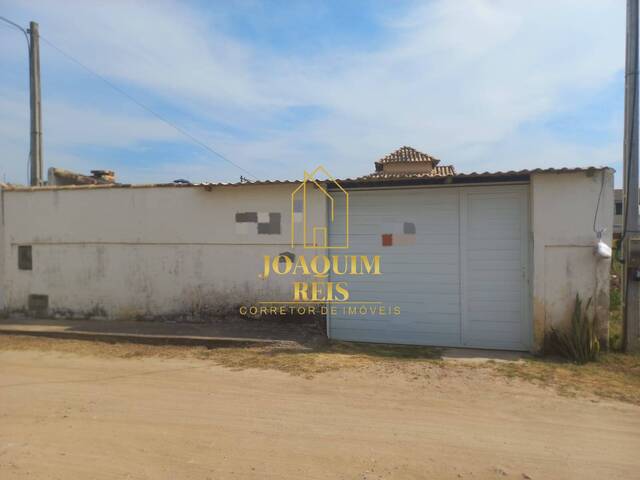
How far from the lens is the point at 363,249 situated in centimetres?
830

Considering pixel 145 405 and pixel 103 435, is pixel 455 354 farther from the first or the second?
pixel 103 435

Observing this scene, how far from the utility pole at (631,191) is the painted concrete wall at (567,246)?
368 mm

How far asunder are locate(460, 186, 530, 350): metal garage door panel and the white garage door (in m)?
0.02

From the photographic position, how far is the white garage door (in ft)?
24.9

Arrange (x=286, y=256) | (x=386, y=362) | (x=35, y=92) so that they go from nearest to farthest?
(x=386, y=362) → (x=286, y=256) → (x=35, y=92)

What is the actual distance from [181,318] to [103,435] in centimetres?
500

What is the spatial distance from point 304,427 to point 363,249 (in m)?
4.40

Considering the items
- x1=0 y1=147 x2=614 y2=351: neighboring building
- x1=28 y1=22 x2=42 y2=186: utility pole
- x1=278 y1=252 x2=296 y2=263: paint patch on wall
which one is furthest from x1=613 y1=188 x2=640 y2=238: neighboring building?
x1=28 y1=22 x2=42 y2=186: utility pole

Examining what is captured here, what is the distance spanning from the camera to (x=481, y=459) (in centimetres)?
366

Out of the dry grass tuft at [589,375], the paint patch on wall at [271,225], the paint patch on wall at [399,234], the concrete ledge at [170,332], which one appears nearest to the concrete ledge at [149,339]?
the concrete ledge at [170,332]

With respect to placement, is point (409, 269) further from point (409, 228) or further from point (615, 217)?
point (615, 217)

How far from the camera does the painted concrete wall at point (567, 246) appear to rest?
6992mm

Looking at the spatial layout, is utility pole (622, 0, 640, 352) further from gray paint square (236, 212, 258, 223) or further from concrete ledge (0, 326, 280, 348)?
gray paint square (236, 212, 258, 223)

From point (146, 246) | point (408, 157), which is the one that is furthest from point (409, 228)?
point (408, 157)
